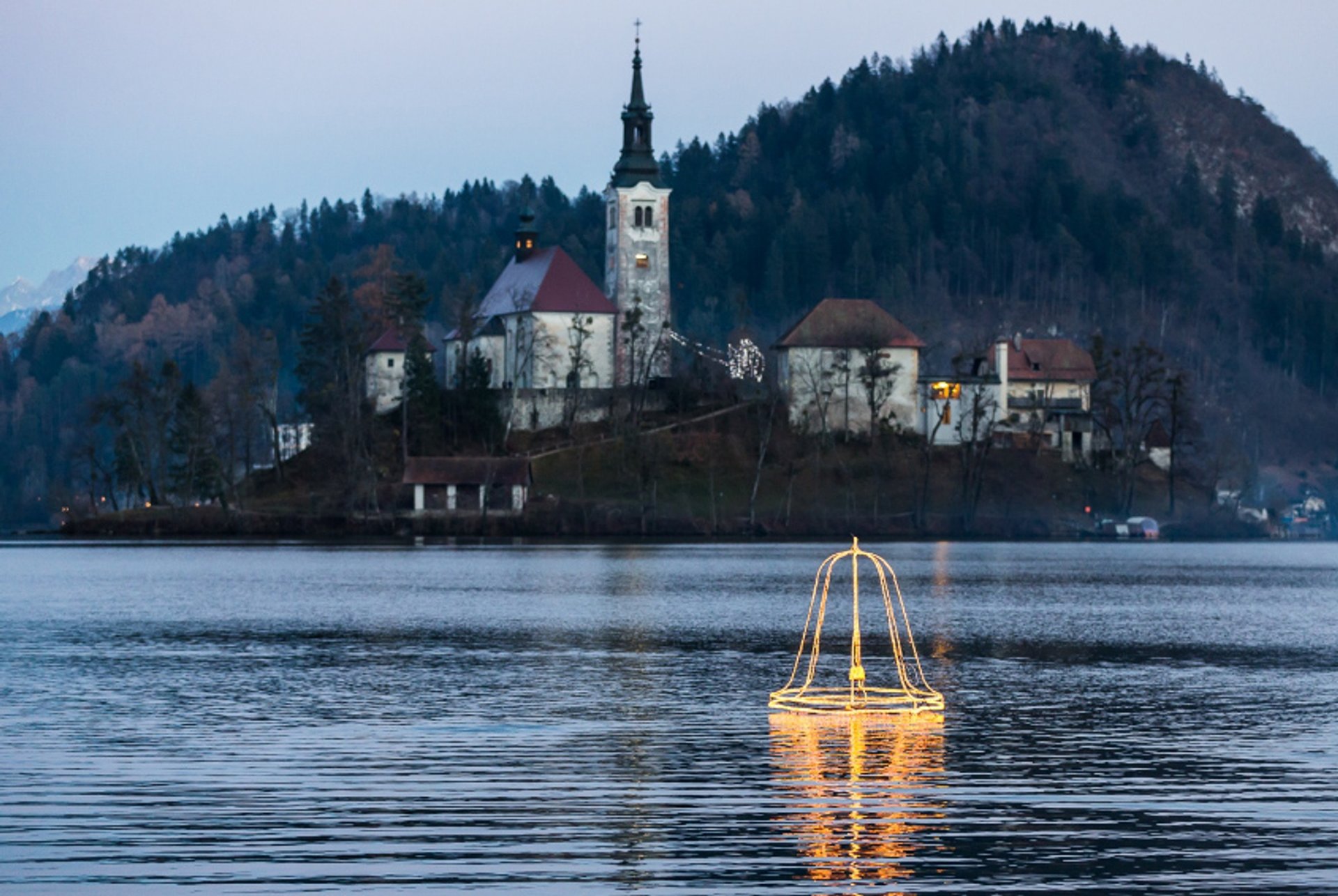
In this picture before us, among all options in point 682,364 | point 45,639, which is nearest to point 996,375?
point 682,364

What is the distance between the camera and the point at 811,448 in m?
122

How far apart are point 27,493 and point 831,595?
135116 millimetres

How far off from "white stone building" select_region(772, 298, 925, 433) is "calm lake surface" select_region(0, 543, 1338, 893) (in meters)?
68.4

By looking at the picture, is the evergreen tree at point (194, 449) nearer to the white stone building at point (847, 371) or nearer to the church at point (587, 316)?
the church at point (587, 316)

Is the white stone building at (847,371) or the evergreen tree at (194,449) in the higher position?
the white stone building at (847,371)

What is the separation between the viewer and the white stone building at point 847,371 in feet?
418

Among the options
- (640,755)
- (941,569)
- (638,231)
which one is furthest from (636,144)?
(640,755)

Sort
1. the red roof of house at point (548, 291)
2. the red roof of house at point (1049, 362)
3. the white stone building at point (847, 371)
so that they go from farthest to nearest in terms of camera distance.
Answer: the red roof of house at point (1049, 362)
the red roof of house at point (548, 291)
the white stone building at point (847, 371)

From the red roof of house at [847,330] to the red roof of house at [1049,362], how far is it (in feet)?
24.4

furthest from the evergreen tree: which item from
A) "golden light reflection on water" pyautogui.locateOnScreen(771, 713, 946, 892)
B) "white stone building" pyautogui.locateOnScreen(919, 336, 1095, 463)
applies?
"golden light reflection on water" pyautogui.locateOnScreen(771, 713, 946, 892)

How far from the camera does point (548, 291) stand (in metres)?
131

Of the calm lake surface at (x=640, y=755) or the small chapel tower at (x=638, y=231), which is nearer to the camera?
the calm lake surface at (x=640, y=755)

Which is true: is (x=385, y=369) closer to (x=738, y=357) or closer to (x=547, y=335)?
(x=547, y=335)

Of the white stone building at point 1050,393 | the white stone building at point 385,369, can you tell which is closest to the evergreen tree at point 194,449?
the white stone building at point 385,369
